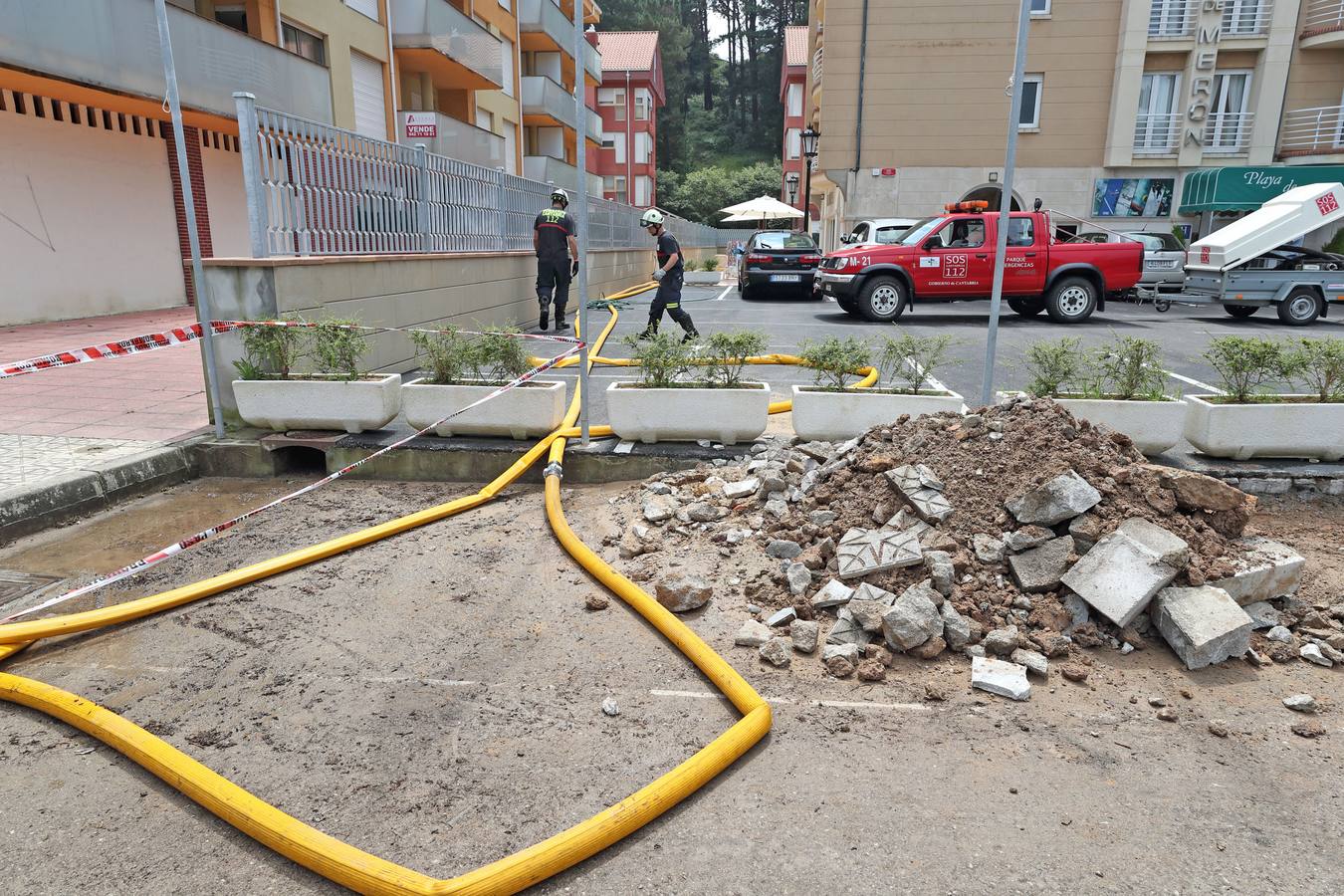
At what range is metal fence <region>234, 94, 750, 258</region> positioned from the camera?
6.94 metres

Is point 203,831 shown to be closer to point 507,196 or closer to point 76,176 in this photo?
point 507,196

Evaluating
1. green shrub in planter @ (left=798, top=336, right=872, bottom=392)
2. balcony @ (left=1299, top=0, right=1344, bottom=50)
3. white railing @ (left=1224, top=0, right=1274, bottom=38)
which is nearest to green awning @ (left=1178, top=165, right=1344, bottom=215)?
balcony @ (left=1299, top=0, right=1344, bottom=50)

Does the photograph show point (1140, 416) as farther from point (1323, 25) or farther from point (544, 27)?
point (544, 27)

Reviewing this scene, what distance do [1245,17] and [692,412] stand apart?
26710 millimetres

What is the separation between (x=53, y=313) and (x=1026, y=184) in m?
24.0

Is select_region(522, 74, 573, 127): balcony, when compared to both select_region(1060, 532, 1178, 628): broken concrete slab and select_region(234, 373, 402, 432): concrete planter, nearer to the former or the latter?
select_region(234, 373, 402, 432): concrete planter

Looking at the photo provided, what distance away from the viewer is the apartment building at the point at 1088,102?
942 inches

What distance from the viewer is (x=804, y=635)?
3.79 metres

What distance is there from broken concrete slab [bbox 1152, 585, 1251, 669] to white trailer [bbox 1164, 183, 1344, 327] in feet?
50.1

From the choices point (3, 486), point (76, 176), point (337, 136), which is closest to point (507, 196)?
point (337, 136)

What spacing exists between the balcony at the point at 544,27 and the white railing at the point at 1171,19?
658 inches

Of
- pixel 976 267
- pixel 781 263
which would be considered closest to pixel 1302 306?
pixel 976 267

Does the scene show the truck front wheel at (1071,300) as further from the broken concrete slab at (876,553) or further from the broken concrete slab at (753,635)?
the broken concrete slab at (753,635)

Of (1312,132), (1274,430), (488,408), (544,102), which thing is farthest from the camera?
(544,102)
